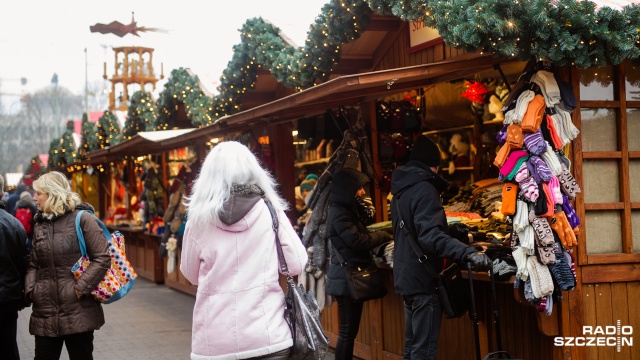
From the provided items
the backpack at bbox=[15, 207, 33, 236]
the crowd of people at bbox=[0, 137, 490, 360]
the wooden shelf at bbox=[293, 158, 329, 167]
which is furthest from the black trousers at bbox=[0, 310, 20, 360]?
the backpack at bbox=[15, 207, 33, 236]

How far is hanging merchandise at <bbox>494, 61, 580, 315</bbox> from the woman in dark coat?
116 inches

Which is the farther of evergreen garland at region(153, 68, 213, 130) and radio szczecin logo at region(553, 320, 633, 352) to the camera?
evergreen garland at region(153, 68, 213, 130)

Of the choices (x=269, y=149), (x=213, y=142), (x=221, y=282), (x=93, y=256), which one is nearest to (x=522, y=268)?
(x=221, y=282)

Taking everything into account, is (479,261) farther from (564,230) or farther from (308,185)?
(308,185)

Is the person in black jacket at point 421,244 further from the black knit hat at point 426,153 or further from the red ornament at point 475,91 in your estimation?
the red ornament at point 475,91

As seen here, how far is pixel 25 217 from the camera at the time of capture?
46.8 feet

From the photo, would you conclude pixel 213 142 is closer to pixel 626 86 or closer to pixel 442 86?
pixel 442 86

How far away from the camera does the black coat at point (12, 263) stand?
6734mm

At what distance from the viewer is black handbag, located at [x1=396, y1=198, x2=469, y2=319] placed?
604cm

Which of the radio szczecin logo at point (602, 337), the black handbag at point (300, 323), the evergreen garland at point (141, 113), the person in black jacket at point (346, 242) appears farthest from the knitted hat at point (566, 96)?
the evergreen garland at point (141, 113)

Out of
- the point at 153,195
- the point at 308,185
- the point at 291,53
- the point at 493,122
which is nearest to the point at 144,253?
the point at 153,195

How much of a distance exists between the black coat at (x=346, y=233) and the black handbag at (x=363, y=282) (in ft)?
0.14

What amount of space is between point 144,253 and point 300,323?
47.4 feet

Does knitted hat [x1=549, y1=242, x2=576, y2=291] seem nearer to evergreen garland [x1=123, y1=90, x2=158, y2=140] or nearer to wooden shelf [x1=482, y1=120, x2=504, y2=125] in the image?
wooden shelf [x1=482, y1=120, x2=504, y2=125]
